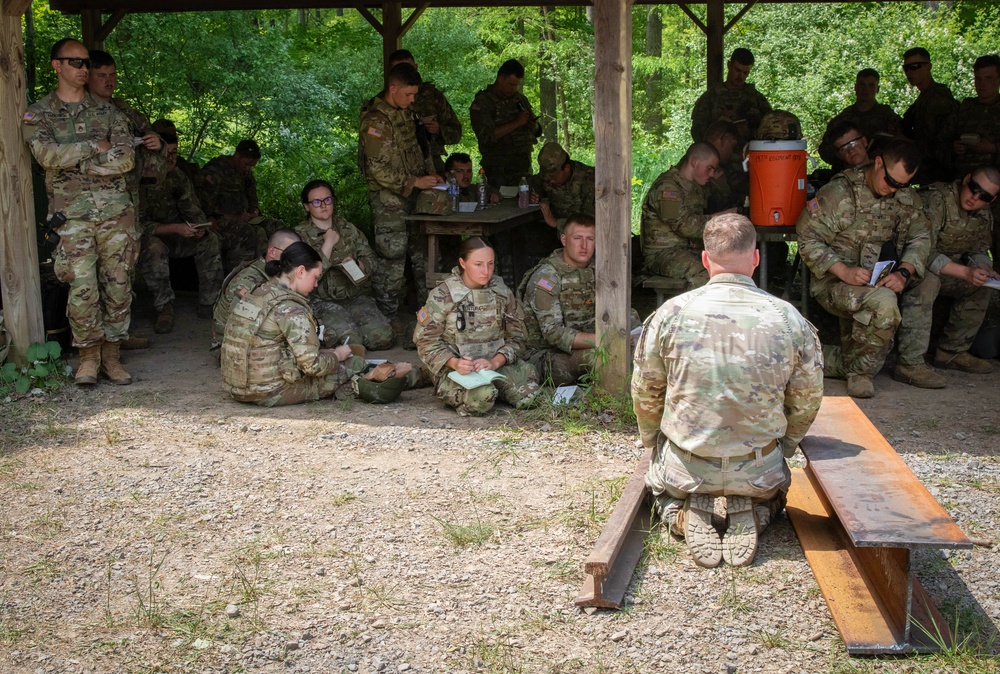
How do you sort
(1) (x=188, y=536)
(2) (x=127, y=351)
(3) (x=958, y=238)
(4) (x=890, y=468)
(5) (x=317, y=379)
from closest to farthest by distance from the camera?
(4) (x=890, y=468) < (1) (x=188, y=536) < (5) (x=317, y=379) < (3) (x=958, y=238) < (2) (x=127, y=351)

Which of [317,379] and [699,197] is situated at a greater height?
[699,197]

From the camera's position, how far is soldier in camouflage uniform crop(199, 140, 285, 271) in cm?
1021

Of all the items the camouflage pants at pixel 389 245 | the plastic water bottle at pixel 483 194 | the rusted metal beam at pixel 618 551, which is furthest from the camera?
the plastic water bottle at pixel 483 194

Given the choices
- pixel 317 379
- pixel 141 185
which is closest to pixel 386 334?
pixel 317 379

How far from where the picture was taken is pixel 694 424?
4203 mm

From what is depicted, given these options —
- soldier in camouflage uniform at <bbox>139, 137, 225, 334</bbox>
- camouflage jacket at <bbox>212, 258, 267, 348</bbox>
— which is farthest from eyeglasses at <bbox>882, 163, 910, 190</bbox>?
soldier in camouflage uniform at <bbox>139, 137, 225, 334</bbox>

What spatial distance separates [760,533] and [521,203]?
206 inches

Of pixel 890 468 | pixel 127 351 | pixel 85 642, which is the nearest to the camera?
pixel 85 642

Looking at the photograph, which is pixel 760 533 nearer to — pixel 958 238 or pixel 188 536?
pixel 188 536

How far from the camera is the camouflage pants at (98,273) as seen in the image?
7000 mm

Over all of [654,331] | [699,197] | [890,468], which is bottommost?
[890,468]

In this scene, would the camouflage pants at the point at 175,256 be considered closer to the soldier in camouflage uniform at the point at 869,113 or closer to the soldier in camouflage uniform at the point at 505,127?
the soldier in camouflage uniform at the point at 505,127

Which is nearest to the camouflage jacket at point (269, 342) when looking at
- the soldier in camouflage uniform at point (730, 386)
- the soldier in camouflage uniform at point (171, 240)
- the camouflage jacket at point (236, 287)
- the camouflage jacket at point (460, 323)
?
the camouflage jacket at point (236, 287)

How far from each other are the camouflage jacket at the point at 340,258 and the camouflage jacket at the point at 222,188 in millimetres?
2678
